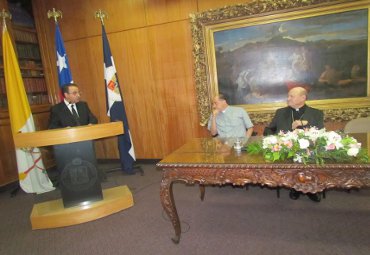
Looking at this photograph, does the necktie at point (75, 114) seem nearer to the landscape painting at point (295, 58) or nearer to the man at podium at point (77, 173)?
the man at podium at point (77, 173)

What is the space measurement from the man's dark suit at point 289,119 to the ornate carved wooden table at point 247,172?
0.68 m

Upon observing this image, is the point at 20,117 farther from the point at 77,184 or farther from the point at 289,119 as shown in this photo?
the point at 289,119

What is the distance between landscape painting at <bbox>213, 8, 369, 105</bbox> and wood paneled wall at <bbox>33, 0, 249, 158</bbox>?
726 millimetres

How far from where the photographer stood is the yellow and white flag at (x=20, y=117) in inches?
160

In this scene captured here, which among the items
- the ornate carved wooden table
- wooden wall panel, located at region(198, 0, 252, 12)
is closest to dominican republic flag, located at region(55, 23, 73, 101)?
wooden wall panel, located at region(198, 0, 252, 12)

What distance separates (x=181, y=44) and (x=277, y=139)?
3.22 meters

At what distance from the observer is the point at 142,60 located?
5.11 metres

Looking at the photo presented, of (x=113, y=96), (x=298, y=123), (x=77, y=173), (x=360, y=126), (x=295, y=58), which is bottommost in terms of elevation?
(x=77, y=173)

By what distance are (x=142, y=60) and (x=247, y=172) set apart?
3.69 meters

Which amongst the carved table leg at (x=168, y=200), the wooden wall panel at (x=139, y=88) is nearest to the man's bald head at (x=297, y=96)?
the carved table leg at (x=168, y=200)

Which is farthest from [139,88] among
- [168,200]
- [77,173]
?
[168,200]

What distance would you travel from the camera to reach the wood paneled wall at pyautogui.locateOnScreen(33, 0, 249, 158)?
4.85 metres

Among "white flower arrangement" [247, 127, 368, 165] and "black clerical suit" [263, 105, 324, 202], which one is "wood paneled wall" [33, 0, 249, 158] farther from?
"white flower arrangement" [247, 127, 368, 165]

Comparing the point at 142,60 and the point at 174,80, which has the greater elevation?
the point at 142,60
